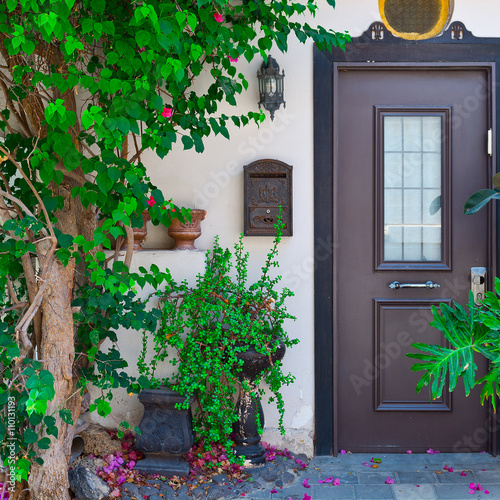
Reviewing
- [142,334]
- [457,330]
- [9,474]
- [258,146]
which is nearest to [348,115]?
[258,146]

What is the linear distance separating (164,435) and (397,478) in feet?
4.21

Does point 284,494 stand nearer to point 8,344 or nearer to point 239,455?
point 239,455

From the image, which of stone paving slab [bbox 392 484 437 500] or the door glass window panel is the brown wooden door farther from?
stone paving slab [bbox 392 484 437 500]

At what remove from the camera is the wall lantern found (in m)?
3.57

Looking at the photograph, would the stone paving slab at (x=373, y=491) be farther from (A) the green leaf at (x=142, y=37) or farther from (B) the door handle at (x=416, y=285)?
(A) the green leaf at (x=142, y=37)

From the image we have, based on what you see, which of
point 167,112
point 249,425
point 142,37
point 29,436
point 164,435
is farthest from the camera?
point 249,425

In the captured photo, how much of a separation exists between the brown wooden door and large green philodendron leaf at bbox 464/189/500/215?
0.31 meters

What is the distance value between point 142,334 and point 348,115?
174 centimetres

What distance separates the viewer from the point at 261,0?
9.75 feet

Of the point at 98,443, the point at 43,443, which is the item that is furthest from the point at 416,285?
the point at 43,443

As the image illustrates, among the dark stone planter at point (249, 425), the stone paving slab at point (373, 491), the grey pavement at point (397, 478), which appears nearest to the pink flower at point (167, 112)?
the dark stone planter at point (249, 425)

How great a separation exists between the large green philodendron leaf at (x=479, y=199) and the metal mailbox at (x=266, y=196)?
3.18ft

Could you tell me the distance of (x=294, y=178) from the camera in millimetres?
3717

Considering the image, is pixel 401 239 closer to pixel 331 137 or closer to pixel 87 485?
pixel 331 137
